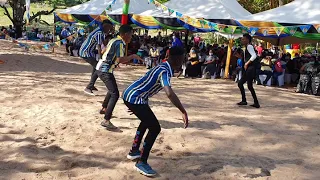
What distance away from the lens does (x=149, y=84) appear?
3637 mm

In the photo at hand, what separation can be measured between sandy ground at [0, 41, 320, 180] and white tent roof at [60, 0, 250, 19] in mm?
5631

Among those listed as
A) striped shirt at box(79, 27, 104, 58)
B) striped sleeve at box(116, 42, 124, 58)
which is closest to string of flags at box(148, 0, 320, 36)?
striped shirt at box(79, 27, 104, 58)

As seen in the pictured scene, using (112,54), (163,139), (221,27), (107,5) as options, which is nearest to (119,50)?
(112,54)

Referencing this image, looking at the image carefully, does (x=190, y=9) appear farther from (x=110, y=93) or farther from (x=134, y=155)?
(x=134, y=155)

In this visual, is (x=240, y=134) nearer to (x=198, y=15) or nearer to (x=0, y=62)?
(x=198, y=15)

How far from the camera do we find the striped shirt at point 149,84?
11.5ft

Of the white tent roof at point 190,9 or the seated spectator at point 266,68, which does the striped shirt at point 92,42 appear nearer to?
the seated spectator at point 266,68

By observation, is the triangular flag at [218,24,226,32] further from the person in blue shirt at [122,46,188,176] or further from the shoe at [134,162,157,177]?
the shoe at [134,162,157,177]

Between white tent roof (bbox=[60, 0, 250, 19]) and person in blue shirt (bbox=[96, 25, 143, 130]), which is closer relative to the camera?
person in blue shirt (bbox=[96, 25, 143, 130])

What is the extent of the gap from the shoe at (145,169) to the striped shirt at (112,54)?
171 cm

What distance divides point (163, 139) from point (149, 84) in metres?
1.57

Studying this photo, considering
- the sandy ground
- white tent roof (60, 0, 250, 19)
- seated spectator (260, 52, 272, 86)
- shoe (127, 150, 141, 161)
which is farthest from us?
white tent roof (60, 0, 250, 19)

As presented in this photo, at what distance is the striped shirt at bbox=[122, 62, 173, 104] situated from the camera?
138 inches

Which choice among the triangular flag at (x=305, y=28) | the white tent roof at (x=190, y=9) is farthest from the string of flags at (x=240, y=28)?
the white tent roof at (x=190, y=9)
